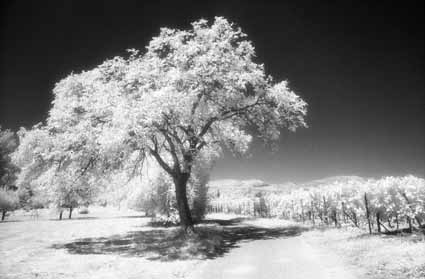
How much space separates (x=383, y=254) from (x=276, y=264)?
13.7ft

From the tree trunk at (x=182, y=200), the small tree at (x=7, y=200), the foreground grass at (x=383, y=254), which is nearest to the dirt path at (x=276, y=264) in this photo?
the foreground grass at (x=383, y=254)

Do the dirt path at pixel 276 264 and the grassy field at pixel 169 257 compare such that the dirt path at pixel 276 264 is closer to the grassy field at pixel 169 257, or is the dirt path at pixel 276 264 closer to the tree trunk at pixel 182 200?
the grassy field at pixel 169 257

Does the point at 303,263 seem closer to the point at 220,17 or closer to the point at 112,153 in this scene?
the point at 112,153

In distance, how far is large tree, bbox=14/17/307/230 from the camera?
1659cm

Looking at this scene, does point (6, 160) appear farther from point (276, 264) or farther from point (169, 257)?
point (276, 264)

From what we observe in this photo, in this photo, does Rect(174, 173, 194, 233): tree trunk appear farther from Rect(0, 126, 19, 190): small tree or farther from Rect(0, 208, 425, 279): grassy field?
Rect(0, 126, 19, 190): small tree

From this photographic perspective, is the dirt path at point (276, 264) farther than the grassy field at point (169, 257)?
No

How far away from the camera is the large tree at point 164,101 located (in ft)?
54.4

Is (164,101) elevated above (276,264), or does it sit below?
above

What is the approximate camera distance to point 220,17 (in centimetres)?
2003

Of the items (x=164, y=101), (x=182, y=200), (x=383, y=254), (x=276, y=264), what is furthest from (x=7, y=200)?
(x=383, y=254)

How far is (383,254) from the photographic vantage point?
11594 mm

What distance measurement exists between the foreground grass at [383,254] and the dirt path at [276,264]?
2.25 feet

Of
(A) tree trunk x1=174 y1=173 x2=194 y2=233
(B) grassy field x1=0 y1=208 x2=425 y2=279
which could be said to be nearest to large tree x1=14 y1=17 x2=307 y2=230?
(A) tree trunk x1=174 y1=173 x2=194 y2=233
